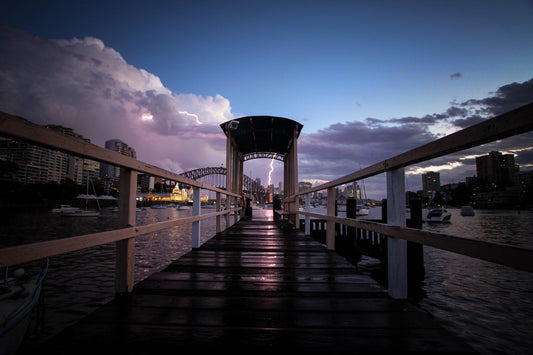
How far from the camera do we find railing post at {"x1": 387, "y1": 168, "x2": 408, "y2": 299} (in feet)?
7.21

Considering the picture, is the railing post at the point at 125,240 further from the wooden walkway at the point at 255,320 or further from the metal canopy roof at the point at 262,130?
the metal canopy roof at the point at 262,130

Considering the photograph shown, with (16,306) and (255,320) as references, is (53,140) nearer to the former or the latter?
(255,320)

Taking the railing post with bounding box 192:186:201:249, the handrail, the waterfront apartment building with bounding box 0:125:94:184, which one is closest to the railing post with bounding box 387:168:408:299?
the handrail

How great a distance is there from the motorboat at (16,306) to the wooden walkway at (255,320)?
3.00 feet

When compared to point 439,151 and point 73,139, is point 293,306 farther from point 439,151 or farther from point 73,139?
point 73,139

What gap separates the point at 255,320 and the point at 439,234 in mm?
1417

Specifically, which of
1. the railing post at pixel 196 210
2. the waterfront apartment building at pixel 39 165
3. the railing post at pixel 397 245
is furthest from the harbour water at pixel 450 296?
the waterfront apartment building at pixel 39 165

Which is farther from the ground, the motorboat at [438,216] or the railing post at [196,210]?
the railing post at [196,210]

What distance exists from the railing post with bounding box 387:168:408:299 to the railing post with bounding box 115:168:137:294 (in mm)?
2321

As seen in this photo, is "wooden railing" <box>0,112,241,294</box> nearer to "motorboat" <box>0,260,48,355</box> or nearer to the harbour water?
"motorboat" <box>0,260,48,355</box>

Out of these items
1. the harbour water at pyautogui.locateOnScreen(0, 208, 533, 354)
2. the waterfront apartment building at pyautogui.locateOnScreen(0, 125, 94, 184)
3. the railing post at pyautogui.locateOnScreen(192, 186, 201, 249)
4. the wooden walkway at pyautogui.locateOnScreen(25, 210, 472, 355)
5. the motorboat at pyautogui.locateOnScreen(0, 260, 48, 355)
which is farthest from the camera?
the waterfront apartment building at pyautogui.locateOnScreen(0, 125, 94, 184)

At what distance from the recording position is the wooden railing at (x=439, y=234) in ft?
3.78

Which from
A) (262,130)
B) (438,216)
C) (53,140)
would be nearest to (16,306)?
(53,140)

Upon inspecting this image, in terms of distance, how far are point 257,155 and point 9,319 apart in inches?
487
